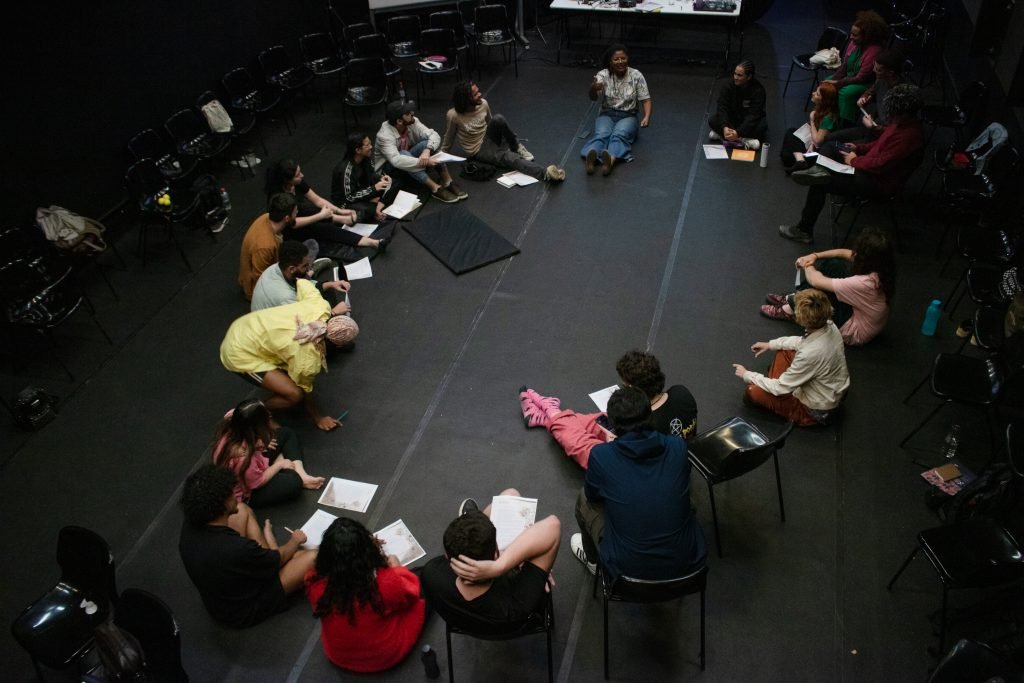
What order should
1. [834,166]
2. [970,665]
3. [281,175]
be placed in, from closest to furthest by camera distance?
[970,665] → [281,175] → [834,166]

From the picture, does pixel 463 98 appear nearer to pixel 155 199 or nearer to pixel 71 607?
pixel 155 199

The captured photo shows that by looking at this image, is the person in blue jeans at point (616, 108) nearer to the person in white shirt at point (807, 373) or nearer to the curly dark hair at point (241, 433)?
the person in white shirt at point (807, 373)

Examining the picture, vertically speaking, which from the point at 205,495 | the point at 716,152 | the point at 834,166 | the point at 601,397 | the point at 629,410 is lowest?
the point at 601,397

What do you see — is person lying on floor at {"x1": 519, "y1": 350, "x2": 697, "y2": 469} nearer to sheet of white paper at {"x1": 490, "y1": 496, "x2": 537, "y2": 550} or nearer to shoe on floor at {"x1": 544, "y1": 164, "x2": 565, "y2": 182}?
sheet of white paper at {"x1": 490, "y1": 496, "x2": 537, "y2": 550}

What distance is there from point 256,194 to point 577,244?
342 centimetres

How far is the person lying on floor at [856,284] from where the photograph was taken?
4762mm

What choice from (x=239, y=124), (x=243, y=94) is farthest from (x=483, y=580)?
(x=243, y=94)

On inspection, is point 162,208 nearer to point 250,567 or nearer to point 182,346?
point 182,346

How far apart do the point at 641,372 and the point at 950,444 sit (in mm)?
2230

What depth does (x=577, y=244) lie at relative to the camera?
645 centimetres

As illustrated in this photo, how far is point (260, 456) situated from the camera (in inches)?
166

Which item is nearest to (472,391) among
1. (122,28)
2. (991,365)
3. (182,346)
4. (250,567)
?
(250,567)

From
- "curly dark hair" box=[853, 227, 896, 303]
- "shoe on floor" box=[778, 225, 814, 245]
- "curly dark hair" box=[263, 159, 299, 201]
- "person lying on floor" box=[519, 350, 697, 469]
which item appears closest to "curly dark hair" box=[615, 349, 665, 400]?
"person lying on floor" box=[519, 350, 697, 469]

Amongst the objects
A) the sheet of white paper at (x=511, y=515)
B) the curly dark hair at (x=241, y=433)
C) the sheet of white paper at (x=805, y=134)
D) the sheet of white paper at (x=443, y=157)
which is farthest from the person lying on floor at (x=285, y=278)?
the sheet of white paper at (x=805, y=134)
